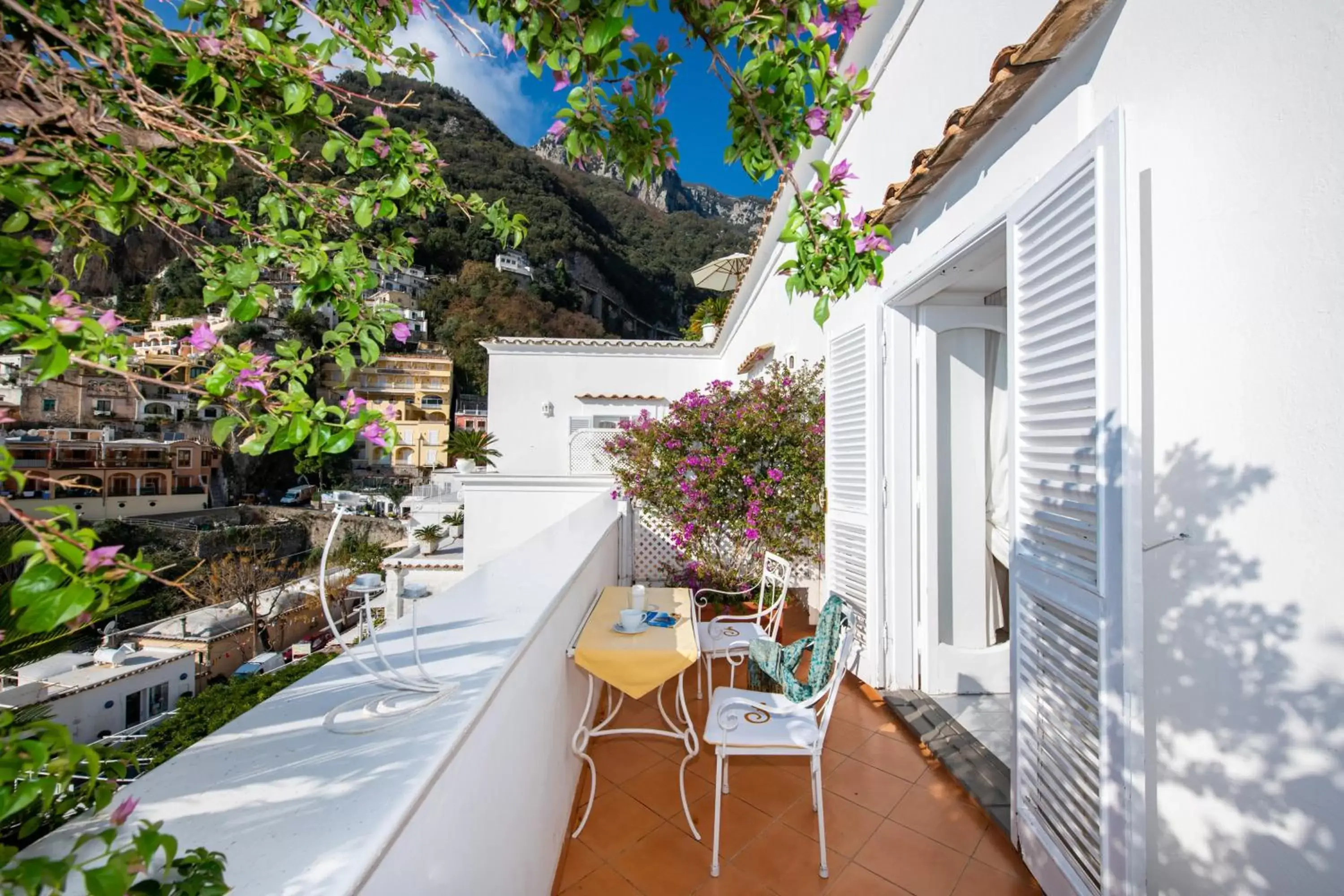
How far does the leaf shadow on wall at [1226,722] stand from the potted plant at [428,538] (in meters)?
19.6

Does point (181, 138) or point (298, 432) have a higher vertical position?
point (181, 138)

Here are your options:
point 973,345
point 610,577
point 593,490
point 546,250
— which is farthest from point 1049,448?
point 546,250

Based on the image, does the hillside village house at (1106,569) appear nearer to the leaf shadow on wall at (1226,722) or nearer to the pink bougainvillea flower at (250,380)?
the leaf shadow on wall at (1226,722)

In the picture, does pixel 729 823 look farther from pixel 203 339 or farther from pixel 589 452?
pixel 589 452

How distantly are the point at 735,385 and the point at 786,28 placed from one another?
29.3 feet

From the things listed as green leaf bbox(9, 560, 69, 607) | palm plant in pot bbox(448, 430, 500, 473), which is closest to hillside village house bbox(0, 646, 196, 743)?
palm plant in pot bbox(448, 430, 500, 473)

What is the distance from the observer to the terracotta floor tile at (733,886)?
2.13m

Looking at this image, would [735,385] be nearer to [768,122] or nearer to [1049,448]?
[1049,448]

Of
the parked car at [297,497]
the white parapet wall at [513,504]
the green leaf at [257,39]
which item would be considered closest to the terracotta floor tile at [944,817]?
the green leaf at [257,39]

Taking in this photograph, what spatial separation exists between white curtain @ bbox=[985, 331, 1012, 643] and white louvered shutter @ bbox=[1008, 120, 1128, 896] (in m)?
1.48

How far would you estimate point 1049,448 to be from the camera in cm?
207

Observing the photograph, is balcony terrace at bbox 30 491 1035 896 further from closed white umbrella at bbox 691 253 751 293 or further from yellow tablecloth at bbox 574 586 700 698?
closed white umbrella at bbox 691 253 751 293

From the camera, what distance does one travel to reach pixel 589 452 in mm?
10078

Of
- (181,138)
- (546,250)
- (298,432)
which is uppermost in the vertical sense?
(546,250)
